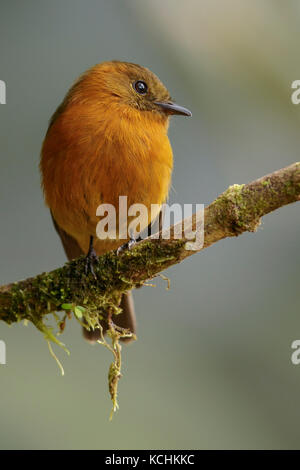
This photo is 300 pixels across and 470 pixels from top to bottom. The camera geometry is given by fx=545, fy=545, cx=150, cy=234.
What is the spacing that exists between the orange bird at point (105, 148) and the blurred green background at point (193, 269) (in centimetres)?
67

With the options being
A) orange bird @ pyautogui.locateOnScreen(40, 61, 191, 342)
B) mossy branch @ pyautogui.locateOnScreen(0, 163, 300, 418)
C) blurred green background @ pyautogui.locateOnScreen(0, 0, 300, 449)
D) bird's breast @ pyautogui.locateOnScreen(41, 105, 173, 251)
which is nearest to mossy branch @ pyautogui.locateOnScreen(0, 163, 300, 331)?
mossy branch @ pyautogui.locateOnScreen(0, 163, 300, 418)

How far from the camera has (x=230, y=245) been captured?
15.5 ft

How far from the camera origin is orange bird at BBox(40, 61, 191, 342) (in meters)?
3.13

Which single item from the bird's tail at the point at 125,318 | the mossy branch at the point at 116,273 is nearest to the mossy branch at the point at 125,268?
the mossy branch at the point at 116,273

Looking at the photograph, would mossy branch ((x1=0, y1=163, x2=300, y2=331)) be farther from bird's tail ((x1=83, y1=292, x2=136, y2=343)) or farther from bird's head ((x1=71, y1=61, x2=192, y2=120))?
bird's head ((x1=71, y1=61, x2=192, y2=120))

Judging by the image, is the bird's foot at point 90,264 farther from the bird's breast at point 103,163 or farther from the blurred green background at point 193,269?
the blurred green background at point 193,269

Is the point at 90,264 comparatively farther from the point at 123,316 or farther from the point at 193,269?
the point at 193,269

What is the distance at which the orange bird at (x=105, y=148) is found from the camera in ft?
10.3

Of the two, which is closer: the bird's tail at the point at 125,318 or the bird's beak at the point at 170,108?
the bird's beak at the point at 170,108

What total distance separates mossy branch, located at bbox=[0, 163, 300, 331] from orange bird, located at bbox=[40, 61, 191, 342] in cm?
13

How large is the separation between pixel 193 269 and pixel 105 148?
6.47 ft

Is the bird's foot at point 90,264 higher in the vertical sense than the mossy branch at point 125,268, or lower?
higher

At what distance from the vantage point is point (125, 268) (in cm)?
283

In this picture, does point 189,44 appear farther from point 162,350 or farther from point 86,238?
point 162,350
